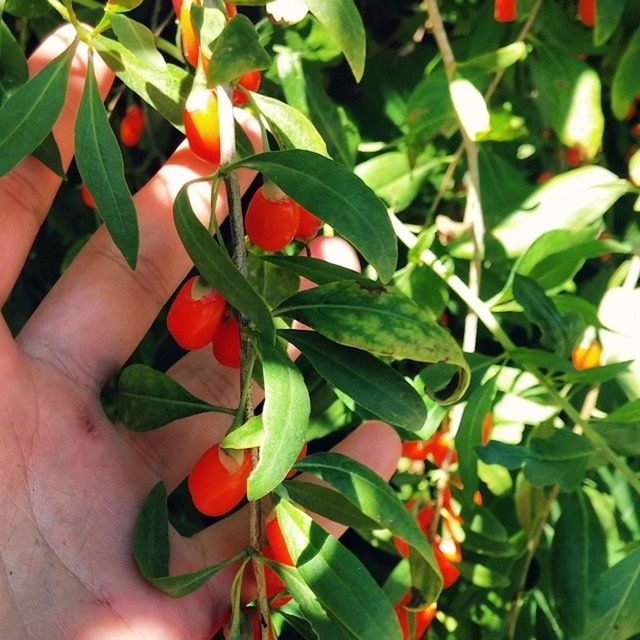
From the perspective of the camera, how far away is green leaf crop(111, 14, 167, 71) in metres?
0.75

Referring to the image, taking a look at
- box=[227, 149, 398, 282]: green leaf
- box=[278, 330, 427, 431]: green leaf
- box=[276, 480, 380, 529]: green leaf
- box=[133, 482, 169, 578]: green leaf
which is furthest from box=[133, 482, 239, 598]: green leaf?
box=[227, 149, 398, 282]: green leaf

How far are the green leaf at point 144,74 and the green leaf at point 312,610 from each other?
41 centimetres

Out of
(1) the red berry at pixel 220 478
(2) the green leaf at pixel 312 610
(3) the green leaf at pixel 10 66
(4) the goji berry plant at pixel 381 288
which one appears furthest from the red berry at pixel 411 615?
(3) the green leaf at pixel 10 66

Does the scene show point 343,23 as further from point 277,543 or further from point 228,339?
point 277,543

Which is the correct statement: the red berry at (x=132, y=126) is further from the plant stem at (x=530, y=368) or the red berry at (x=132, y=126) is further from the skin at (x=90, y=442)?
the plant stem at (x=530, y=368)

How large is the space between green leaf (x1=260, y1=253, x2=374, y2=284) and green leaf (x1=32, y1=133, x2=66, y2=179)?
0.79 feet

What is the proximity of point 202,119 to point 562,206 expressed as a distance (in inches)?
18.8

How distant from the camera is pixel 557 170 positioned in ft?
4.34

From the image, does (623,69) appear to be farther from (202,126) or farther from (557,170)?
(202,126)

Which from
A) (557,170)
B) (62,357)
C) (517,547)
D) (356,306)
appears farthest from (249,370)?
(557,170)

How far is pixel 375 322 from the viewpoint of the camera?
27.6 inches

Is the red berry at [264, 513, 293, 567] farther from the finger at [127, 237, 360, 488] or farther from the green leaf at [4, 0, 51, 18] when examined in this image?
the green leaf at [4, 0, 51, 18]

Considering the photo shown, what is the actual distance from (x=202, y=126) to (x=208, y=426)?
430 mm

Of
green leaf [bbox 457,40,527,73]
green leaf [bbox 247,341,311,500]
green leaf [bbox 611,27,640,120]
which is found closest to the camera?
green leaf [bbox 247,341,311,500]
